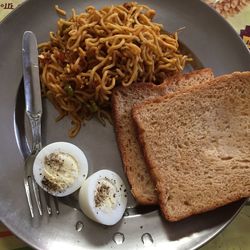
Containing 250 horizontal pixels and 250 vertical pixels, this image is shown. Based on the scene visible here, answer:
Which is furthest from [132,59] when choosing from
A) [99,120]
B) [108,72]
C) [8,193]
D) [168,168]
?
[8,193]

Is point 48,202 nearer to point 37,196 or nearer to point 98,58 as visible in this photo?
point 37,196

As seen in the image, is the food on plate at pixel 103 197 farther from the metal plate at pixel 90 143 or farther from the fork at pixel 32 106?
the fork at pixel 32 106

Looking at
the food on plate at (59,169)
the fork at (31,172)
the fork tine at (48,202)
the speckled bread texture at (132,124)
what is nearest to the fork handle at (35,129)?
the fork at (31,172)

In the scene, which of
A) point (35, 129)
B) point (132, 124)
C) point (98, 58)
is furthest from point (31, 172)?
point (98, 58)

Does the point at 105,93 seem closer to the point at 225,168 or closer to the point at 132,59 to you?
the point at 132,59

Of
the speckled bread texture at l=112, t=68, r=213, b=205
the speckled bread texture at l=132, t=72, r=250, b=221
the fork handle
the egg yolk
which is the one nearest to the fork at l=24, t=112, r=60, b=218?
the fork handle
